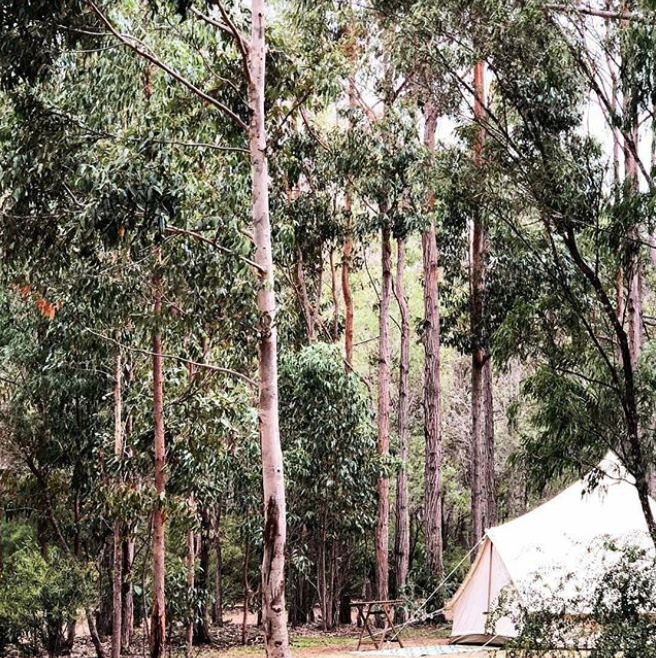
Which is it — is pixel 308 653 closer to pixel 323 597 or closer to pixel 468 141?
pixel 323 597

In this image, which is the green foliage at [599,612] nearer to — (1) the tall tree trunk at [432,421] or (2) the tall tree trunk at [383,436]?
(2) the tall tree trunk at [383,436]

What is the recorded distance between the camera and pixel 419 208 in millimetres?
14742

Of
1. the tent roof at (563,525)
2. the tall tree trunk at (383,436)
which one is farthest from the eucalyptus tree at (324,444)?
the tent roof at (563,525)

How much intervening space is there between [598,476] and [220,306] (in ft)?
13.5

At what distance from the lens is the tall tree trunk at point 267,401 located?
6.79 meters

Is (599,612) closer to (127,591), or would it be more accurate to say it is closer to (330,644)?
(127,591)

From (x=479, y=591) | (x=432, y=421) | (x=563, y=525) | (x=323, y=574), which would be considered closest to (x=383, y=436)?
(x=432, y=421)

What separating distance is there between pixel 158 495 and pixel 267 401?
2.25 meters

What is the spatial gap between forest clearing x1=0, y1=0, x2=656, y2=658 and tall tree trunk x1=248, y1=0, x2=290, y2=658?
0.02m

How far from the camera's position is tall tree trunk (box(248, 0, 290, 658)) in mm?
6789

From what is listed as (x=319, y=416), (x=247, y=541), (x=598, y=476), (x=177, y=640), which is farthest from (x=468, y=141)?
(x=177, y=640)

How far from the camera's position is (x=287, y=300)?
15.6m

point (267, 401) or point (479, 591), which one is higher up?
point (267, 401)

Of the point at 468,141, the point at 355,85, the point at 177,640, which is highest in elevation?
the point at 355,85
